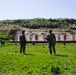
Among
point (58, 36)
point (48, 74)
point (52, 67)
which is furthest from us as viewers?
point (58, 36)

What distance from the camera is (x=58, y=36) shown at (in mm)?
63938

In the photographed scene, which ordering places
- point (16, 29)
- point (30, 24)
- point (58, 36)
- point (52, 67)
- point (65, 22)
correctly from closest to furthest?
1. point (52, 67)
2. point (58, 36)
3. point (16, 29)
4. point (30, 24)
5. point (65, 22)

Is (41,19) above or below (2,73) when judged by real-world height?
above

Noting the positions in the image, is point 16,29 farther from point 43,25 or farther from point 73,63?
point 73,63

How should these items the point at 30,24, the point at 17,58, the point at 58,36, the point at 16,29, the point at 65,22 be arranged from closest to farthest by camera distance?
1. the point at 17,58
2. the point at 58,36
3. the point at 16,29
4. the point at 30,24
5. the point at 65,22

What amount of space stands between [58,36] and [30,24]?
135 feet

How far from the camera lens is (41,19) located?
383 feet

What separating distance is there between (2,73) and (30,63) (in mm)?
2916

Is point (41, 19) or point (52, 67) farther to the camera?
point (41, 19)

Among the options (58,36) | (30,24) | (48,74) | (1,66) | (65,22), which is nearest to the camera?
(48,74)

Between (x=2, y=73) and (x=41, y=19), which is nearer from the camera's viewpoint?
(x=2, y=73)

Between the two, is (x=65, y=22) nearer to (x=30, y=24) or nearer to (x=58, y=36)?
(x=30, y=24)

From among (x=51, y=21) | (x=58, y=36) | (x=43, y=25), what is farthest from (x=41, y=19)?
(x=58, y=36)

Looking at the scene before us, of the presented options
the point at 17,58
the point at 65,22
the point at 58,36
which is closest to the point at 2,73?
the point at 17,58
